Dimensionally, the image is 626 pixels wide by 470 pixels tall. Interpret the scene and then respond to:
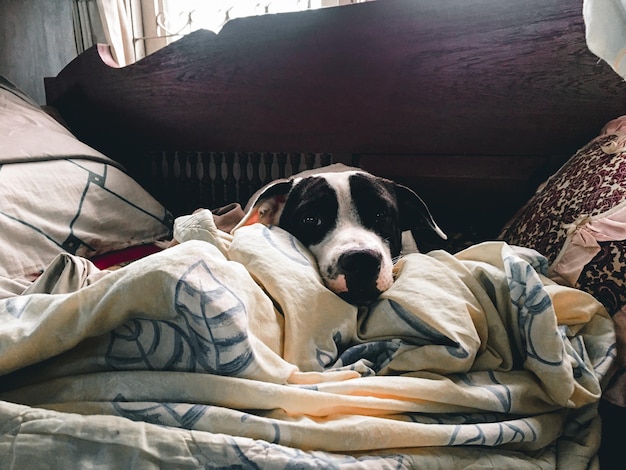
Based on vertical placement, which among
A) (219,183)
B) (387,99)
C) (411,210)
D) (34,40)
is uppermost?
(34,40)

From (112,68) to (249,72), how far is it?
21.8 inches

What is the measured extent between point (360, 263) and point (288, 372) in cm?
26

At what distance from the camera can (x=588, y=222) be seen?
2.60 feet

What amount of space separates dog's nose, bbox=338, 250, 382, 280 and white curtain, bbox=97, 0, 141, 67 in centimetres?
146

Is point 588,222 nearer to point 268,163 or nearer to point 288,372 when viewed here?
point 288,372

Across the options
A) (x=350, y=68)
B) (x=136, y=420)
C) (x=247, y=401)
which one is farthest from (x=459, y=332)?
(x=350, y=68)

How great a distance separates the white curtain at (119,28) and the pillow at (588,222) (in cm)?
157

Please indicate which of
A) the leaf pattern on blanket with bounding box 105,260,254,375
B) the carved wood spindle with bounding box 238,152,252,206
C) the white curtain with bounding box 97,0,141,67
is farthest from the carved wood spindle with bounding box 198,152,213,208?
the leaf pattern on blanket with bounding box 105,260,254,375

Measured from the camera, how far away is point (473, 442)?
0.52 meters

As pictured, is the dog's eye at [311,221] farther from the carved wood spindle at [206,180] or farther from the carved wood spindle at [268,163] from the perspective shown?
the carved wood spindle at [206,180]

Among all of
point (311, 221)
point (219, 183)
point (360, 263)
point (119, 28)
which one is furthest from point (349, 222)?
point (119, 28)

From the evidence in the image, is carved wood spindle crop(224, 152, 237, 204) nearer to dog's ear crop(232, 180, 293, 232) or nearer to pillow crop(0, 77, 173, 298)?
pillow crop(0, 77, 173, 298)

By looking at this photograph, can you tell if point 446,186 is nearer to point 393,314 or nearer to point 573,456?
point 393,314

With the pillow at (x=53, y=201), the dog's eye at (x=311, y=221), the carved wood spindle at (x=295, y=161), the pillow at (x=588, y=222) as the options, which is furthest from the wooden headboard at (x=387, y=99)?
the dog's eye at (x=311, y=221)
